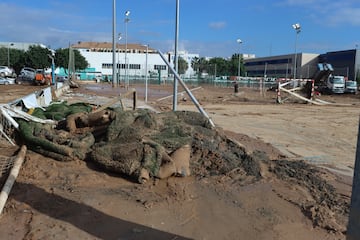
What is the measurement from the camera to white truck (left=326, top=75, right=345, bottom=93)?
43781 mm

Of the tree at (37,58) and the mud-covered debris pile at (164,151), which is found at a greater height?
the tree at (37,58)

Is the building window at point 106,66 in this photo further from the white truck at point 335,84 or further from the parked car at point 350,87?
the parked car at point 350,87

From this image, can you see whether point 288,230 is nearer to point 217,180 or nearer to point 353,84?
point 217,180

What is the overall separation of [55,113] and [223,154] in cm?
391

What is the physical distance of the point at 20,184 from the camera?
16.8 ft

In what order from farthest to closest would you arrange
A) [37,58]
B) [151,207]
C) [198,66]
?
1. [198,66]
2. [37,58]
3. [151,207]

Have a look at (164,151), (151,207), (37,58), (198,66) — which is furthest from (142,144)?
(198,66)

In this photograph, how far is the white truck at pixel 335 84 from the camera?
43781mm

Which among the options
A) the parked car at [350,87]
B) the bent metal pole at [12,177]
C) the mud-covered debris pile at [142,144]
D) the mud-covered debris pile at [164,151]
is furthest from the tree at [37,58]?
the bent metal pole at [12,177]

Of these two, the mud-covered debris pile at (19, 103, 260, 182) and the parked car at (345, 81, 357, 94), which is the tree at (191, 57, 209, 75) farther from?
the mud-covered debris pile at (19, 103, 260, 182)

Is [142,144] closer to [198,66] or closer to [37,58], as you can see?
[37,58]

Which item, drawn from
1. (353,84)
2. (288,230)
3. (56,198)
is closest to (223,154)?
(288,230)

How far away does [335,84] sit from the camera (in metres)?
43.8

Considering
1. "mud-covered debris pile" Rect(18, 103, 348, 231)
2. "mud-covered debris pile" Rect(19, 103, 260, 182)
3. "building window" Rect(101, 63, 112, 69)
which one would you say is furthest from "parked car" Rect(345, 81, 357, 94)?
"building window" Rect(101, 63, 112, 69)
